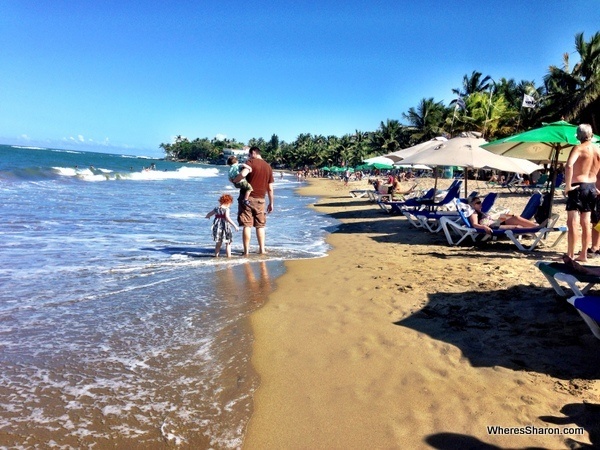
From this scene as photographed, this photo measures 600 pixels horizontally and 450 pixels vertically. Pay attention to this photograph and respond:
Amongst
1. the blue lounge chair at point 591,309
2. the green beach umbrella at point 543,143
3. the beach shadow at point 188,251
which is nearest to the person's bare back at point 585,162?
the green beach umbrella at point 543,143

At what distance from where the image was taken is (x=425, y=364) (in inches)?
122

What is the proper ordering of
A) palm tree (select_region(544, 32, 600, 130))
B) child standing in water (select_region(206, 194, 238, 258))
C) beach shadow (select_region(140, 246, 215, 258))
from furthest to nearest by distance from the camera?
palm tree (select_region(544, 32, 600, 130))
beach shadow (select_region(140, 246, 215, 258))
child standing in water (select_region(206, 194, 238, 258))

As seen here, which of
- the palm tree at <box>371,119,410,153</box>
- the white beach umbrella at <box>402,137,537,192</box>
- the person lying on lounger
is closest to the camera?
the person lying on lounger

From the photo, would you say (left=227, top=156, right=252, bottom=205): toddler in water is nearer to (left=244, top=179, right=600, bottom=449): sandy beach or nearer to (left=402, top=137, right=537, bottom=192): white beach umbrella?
(left=244, top=179, right=600, bottom=449): sandy beach

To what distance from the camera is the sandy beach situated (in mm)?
2338

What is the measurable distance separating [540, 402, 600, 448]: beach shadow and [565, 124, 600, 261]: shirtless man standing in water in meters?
3.07

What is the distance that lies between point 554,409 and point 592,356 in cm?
80

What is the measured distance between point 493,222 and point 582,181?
2451mm

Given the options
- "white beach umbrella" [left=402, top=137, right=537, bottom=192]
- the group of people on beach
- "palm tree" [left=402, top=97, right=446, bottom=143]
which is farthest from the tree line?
the group of people on beach

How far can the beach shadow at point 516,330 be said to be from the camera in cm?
295

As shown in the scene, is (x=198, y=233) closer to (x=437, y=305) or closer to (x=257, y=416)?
(x=437, y=305)

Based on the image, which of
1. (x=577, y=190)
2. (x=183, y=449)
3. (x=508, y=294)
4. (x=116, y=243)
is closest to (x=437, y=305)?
(x=508, y=294)

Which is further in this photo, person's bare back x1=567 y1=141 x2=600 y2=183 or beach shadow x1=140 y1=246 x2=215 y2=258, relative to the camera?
beach shadow x1=140 y1=246 x2=215 y2=258

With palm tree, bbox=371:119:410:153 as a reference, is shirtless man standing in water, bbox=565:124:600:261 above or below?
below
